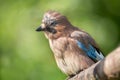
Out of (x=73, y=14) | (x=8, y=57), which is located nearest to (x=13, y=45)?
(x=8, y=57)

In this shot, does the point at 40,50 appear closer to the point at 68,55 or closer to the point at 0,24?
the point at 0,24

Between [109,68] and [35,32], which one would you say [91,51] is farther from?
[109,68]

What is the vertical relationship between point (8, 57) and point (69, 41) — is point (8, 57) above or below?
below

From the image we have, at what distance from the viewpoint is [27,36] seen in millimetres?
7512

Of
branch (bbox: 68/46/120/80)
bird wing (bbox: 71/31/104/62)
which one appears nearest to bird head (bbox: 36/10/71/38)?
bird wing (bbox: 71/31/104/62)

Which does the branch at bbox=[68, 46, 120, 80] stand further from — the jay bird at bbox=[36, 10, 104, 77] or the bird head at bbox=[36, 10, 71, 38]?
the bird head at bbox=[36, 10, 71, 38]

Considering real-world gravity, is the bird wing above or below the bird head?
below

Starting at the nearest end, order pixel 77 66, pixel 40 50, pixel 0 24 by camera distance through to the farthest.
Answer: pixel 77 66
pixel 40 50
pixel 0 24

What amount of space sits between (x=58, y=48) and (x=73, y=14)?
6.34 feet

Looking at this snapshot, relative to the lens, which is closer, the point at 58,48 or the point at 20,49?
the point at 58,48

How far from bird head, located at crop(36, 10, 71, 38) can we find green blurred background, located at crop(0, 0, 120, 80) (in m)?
1.41

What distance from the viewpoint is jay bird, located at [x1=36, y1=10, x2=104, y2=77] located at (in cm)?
567

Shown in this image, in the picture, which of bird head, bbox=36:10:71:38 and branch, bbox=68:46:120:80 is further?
bird head, bbox=36:10:71:38

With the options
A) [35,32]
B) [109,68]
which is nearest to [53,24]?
[35,32]
